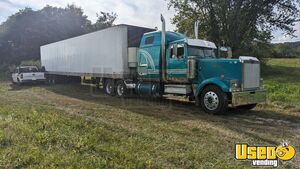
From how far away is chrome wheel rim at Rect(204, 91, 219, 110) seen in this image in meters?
8.26

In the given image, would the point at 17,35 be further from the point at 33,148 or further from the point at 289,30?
the point at 33,148

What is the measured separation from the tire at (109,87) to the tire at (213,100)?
224 inches

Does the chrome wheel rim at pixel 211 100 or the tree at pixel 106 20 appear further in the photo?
the tree at pixel 106 20

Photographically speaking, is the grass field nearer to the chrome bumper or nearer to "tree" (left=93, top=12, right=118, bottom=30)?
the chrome bumper

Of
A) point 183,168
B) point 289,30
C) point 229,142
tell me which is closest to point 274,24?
point 289,30

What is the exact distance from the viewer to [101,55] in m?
13.2

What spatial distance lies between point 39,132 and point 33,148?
0.97 metres

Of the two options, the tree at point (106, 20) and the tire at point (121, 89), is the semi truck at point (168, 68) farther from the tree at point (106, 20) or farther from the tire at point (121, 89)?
the tree at point (106, 20)

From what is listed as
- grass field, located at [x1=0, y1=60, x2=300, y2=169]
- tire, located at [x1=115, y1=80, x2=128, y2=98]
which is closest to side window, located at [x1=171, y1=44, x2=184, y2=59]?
grass field, located at [x1=0, y1=60, x2=300, y2=169]

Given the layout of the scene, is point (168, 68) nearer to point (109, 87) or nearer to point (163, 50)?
point (163, 50)

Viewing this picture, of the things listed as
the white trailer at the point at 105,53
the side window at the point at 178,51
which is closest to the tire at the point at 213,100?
the side window at the point at 178,51

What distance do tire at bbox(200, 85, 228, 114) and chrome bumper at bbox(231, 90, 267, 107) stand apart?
279 mm

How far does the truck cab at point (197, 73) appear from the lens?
8117 millimetres

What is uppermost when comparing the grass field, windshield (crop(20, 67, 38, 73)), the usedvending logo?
windshield (crop(20, 67, 38, 73))
